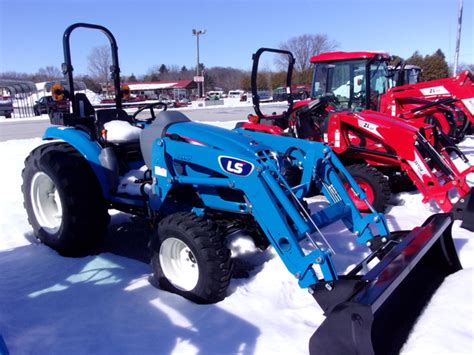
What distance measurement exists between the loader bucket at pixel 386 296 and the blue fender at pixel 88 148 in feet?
7.39

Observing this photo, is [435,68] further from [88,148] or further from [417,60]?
[88,148]

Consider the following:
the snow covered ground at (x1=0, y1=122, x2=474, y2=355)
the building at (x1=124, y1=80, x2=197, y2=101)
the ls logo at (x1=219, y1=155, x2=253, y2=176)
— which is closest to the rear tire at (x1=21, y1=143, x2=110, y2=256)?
the snow covered ground at (x1=0, y1=122, x2=474, y2=355)

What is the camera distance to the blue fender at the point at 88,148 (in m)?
3.86

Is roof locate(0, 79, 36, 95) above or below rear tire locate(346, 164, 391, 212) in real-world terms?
above

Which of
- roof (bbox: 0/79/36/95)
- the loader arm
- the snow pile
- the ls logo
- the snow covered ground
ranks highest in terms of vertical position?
roof (bbox: 0/79/36/95)

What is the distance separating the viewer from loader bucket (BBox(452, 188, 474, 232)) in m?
4.29

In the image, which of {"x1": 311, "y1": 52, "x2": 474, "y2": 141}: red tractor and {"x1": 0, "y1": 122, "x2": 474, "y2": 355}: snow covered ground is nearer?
{"x1": 0, "y1": 122, "x2": 474, "y2": 355}: snow covered ground

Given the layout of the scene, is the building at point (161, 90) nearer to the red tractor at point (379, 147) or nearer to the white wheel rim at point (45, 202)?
the red tractor at point (379, 147)

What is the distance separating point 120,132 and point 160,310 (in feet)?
5.94

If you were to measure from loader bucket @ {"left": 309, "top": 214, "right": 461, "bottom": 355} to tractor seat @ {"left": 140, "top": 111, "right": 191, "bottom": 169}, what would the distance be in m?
1.81

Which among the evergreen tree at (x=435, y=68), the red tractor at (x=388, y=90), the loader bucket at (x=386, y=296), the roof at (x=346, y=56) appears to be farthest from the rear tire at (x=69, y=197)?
the evergreen tree at (x=435, y=68)

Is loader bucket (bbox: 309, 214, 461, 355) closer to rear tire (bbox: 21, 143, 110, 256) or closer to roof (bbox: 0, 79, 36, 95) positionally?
rear tire (bbox: 21, 143, 110, 256)

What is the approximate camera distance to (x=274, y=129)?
6.00m

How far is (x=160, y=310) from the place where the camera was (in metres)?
2.93
